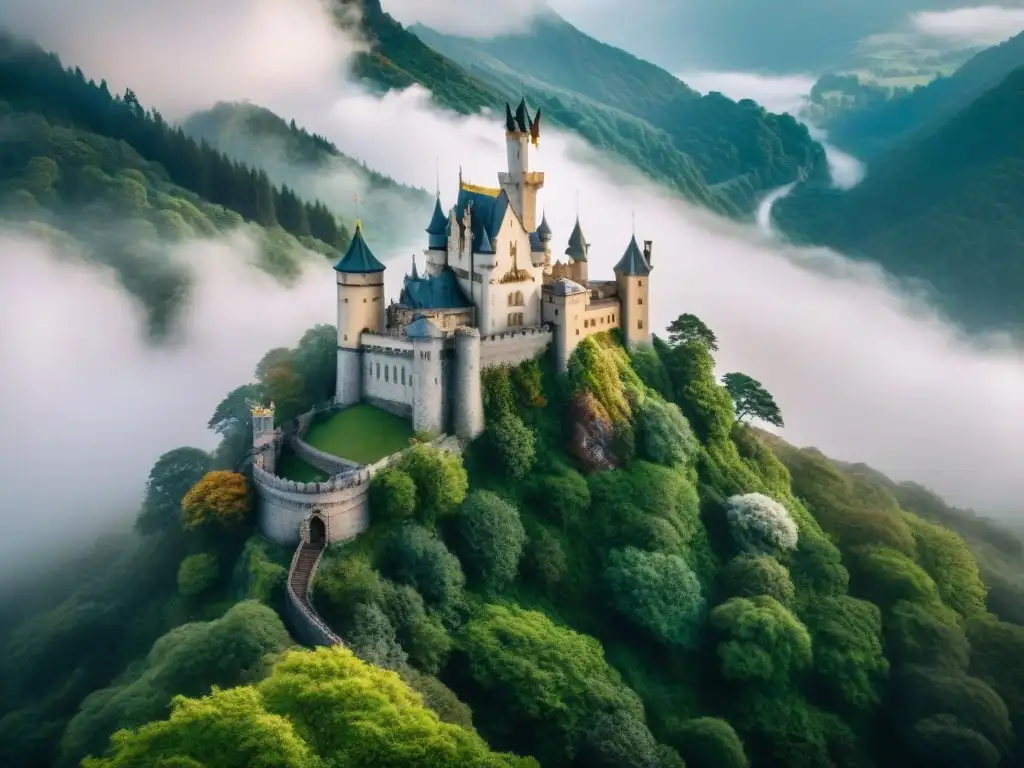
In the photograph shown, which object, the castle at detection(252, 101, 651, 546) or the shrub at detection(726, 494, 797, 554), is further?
the shrub at detection(726, 494, 797, 554)

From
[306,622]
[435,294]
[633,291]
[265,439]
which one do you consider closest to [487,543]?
[306,622]

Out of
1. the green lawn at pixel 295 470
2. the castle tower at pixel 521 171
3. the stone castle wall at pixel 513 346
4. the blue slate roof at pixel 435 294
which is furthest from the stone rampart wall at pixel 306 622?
the castle tower at pixel 521 171

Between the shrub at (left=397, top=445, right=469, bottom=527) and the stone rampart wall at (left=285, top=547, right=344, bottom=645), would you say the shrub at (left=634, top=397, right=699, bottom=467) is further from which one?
the stone rampart wall at (left=285, top=547, right=344, bottom=645)

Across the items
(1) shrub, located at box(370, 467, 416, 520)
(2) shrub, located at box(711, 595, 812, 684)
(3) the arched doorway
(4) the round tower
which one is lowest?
(2) shrub, located at box(711, 595, 812, 684)

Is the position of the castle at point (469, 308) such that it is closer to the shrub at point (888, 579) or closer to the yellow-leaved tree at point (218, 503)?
the yellow-leaved tree at point (218, 503)

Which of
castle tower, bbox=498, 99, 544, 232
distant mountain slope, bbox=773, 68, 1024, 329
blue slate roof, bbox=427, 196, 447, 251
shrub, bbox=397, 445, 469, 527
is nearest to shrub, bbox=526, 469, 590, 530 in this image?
shrub, bbox=397, 445, 469, 527

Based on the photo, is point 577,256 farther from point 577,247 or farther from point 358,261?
point 358,261

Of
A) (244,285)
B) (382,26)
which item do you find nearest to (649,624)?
(244,285)

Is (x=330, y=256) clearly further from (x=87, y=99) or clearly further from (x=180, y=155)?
(x=87, y=99)
